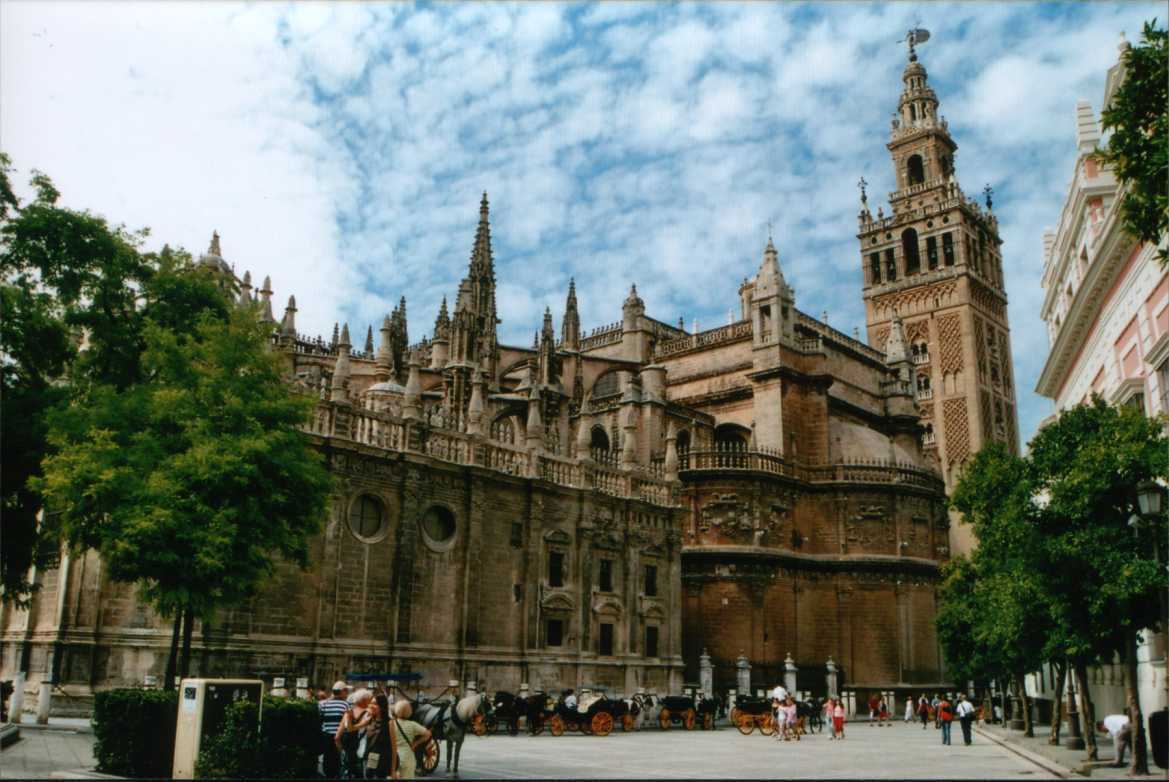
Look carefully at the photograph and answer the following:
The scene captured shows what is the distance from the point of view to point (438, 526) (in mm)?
28375

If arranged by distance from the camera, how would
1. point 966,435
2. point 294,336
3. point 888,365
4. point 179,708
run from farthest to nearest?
point 966,435 < point 888,365 < point 294,336 < point 179,708

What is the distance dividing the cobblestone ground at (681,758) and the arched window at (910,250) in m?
56.2

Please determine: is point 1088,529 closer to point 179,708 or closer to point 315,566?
point 179,708

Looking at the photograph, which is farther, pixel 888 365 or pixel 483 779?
pixel 888 365

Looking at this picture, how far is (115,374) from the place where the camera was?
21000 mm

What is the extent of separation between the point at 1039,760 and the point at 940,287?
193ft

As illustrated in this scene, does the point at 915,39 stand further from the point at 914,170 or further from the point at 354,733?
the point at 354,733

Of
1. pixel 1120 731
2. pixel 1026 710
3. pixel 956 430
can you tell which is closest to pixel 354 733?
pixel 1120 731

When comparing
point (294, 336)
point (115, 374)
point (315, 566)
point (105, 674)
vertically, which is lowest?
point (105, 674)

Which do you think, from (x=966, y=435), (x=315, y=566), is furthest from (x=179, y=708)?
(x=966, y=435)

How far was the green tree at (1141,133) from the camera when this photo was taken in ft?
38.4

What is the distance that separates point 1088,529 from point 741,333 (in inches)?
1259

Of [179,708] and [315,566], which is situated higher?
[315,566]

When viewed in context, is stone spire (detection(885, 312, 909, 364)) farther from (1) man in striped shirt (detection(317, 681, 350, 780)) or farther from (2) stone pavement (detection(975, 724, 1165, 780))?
(1) man in striped shirt (detection(317, 681, 350, 780))
